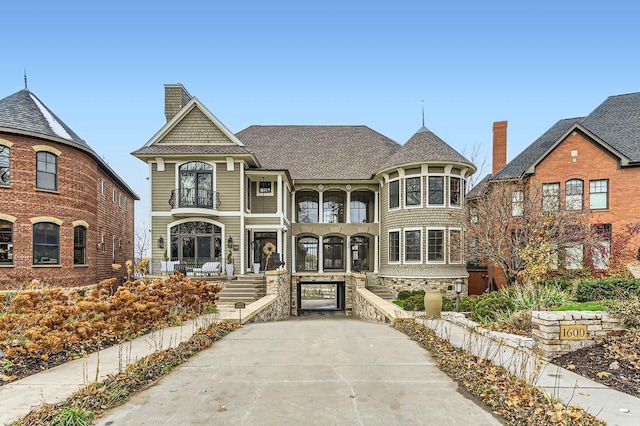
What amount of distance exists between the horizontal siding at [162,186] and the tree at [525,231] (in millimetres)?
14773

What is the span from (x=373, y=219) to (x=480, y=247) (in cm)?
868

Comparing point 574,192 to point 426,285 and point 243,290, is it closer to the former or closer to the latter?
point 426,285

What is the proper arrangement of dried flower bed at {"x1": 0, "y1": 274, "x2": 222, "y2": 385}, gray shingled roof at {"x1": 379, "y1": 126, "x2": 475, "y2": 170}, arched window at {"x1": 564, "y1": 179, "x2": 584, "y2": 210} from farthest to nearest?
gray shingled roof at {"x1": 379, "y1": 126, "x2": 475, "y2": 170}, arched window at {"x1": 564, "y1": 179, "x2": 584, "y2": 210}, dried flower bed at {"x1": 0, "y1": 274, "x2": 222, "y2": 385}

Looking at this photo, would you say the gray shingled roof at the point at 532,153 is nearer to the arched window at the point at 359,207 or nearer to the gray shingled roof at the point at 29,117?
the arched window at the point at 359,207

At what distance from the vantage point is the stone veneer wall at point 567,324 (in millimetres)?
7320

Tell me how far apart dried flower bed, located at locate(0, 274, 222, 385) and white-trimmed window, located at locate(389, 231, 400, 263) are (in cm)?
1338

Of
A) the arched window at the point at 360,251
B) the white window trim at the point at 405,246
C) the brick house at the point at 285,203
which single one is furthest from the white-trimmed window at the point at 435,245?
the arched window at the point at 360,251

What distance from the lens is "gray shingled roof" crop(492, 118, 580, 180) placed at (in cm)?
2066

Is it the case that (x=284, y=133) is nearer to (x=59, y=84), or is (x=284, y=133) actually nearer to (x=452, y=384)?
(x=59, y=84)

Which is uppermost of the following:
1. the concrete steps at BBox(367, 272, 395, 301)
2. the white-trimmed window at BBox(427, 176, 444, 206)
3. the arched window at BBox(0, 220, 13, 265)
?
the white-trimmed window at BBox(427, 176, 444, 206)

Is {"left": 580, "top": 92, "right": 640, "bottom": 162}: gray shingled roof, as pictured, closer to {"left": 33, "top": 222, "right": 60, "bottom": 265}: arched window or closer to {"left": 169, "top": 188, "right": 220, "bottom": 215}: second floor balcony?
{"left": 169, "top": 188, "right": 220, "bottom": 215}: second floor balcony

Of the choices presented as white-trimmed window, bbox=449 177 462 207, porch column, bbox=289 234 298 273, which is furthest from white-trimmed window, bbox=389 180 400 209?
porch column, bbox=289 234 298 273

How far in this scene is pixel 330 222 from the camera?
25172 millimetres

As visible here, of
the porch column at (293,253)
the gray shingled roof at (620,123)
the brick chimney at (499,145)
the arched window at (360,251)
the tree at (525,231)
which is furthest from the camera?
the arched window at (360,251)
